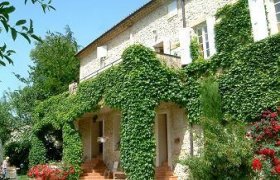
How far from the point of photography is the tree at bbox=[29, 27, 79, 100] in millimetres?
35969

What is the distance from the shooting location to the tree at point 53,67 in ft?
118

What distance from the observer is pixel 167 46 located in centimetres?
1720

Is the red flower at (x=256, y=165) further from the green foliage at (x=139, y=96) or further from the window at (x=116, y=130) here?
the window at (x=116, y=130)

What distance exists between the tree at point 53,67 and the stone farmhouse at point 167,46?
1334cm

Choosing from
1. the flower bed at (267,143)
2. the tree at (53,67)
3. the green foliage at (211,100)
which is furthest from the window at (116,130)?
the tree at (53,67)

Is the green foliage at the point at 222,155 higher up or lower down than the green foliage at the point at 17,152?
lower down

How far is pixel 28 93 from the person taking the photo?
1233 inches

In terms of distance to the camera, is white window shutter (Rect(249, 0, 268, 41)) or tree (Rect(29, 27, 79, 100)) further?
tree (Rect(29, 27, 79, 100))

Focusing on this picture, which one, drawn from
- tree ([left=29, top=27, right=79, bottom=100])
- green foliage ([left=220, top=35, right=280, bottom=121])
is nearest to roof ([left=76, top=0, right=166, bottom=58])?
green foliage ([left=220, top=35, right=280, bottom=121])

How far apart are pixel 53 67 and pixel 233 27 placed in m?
26.9

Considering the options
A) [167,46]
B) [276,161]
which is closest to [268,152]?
[276,161]

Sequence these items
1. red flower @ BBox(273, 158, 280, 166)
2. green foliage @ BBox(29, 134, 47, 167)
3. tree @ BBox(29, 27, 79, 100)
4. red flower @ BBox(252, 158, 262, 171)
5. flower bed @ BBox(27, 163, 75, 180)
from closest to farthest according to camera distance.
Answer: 1. red flower @ BBox(252, 158, 262, 171)
2. red flower @ BBox(273, 158, 280, 166)
3. flower bed @ BBox(27, 163, 75, 180)
4. green foliage @ BBox(29, 134, 47, 167)
5. tree @ BBox(29, 27, 79, 100)

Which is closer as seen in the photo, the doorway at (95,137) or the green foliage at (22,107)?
the doorway at (95,137)

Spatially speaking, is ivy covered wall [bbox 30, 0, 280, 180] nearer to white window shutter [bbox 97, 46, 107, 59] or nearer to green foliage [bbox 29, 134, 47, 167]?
white window shutter [bbox 97, 46, 107, 59]
